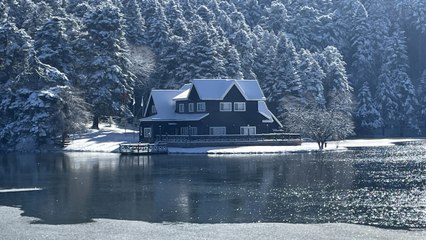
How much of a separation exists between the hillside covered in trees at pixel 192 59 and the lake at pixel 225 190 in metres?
18.3

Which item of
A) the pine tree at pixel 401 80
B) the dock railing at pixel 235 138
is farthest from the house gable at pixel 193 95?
the pine tree at pixel 401 80

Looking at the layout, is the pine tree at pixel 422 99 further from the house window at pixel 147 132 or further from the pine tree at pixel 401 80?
the house window at pixel 147 132

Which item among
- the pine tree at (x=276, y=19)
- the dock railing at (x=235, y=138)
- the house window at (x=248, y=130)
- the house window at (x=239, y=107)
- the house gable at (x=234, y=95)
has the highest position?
the pine tree at (x=276, y=19)

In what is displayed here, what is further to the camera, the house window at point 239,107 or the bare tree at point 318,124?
the house window at point 239,107

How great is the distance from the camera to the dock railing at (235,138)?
6543 cm

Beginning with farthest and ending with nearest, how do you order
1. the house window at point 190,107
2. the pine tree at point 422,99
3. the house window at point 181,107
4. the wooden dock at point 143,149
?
1. the pine tree at point 422,99
2. the house window at point 181,107
3. the house window at point 190,107
4. the wooden dock at point 143,149

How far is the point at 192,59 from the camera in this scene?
84812 mm

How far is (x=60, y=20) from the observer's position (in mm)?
74875

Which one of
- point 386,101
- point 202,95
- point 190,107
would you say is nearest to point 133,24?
point 190,107

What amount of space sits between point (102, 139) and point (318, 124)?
23.6 m

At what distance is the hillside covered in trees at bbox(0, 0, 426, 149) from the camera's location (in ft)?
222

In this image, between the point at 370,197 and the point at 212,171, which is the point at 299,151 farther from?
the point at 370,197

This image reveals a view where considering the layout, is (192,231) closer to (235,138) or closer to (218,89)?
(235,138)

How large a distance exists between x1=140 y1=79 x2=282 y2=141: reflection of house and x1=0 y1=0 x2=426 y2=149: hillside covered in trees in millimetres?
7163
